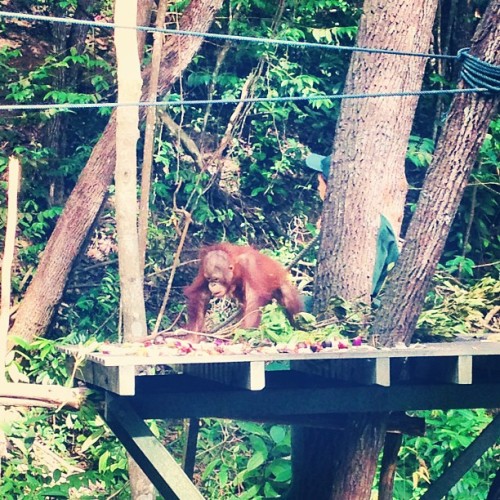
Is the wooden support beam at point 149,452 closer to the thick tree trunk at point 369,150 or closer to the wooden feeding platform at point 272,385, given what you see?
the wooden feeding platform at point 272,385

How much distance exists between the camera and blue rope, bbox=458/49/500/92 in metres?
3.95

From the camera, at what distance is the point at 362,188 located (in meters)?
5.05

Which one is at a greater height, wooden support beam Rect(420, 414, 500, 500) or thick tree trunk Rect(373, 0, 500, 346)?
thick tree trunk Rect(373, 0, 500, 346)

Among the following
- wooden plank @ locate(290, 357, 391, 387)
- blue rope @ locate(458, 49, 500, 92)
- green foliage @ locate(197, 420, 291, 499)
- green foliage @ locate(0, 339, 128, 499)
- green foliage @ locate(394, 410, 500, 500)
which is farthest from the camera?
green foliage @ locate(394, 410, 500, 500)

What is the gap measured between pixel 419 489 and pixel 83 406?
3562 millimetres

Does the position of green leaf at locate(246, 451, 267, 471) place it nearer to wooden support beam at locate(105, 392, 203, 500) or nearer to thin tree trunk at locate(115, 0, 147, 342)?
thin tree trunk at locate(115, 0, 147, 342)

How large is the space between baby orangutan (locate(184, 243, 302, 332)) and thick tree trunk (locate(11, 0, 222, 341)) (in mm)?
1668

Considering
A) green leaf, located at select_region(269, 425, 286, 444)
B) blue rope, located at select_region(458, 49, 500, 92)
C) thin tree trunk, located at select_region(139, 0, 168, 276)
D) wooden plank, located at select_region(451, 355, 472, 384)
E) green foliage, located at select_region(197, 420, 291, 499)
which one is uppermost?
blue rope, located at select_region(458, 49, 500, 92)

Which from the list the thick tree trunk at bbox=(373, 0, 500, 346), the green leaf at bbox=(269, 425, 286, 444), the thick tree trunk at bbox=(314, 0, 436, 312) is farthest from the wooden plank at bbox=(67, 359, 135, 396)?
the green leaf at bbox=(269, 425, 286, 444)

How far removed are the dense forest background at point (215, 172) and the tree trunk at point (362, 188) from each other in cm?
182

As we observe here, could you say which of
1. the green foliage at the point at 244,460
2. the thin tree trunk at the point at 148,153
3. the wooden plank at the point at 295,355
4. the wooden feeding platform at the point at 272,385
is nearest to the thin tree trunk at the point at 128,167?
the thin tree trunk at the point at 148,153

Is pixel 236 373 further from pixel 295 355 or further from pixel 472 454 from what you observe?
pixel 472 454

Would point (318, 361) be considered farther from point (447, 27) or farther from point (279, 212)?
point (447, 27)

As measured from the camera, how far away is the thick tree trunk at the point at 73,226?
6.41 m
